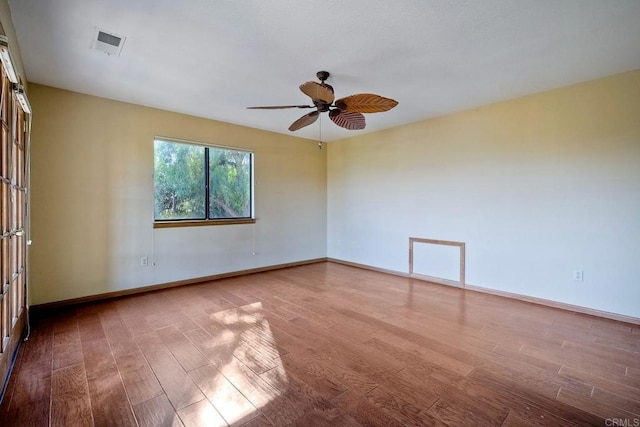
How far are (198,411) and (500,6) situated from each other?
10.5 ft

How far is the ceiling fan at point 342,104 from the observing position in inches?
96.7

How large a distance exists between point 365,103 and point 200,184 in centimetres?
297

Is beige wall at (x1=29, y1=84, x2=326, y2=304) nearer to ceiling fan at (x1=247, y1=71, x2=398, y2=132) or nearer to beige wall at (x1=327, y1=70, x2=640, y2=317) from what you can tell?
ceiling fan at (x1=247, y1=71, x2=398, y2=132)

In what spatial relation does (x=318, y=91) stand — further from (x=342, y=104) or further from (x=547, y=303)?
(x=547, y=303)

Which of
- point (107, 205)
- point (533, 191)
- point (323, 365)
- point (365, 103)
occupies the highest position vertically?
point (365, 103)

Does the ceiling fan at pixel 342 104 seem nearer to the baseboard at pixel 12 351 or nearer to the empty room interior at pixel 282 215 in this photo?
the empty room interior at pixel 282 215

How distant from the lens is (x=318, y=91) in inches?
96.9

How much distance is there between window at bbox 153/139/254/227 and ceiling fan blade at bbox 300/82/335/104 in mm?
2582

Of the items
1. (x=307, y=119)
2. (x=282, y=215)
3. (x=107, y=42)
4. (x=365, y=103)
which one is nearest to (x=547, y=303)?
(x=365, y=103)

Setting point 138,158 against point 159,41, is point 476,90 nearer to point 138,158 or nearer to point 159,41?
point 159,41

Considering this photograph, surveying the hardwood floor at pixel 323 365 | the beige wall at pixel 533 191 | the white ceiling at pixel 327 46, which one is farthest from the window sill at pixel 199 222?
the beige wall at pixel 533 191

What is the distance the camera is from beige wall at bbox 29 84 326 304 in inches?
128

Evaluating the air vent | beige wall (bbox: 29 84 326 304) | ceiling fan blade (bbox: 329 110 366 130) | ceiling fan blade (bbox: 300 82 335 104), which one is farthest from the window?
ceiling fan blade (bbox: 300 82 335 104)

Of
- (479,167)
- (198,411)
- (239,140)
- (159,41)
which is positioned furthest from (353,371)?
(239,140)
